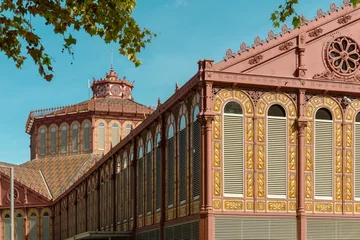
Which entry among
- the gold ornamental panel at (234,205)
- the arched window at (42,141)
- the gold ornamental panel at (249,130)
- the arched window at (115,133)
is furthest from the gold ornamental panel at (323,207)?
the arched window at (42,141)

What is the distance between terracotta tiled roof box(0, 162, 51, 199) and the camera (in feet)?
279

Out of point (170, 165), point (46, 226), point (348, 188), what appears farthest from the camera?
point (46, 226)

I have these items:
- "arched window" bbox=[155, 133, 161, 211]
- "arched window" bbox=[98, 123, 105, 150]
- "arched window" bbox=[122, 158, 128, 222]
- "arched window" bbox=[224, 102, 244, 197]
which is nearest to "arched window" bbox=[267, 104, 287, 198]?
"arched window" bbox=[224, 102, 244, 197]

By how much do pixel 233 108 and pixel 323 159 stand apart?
541 cm

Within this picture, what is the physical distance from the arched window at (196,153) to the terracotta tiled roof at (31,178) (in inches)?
2085

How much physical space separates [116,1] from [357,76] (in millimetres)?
23109

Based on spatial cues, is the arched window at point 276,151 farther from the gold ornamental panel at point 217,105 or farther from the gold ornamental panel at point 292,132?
the gold ornamental panel at point 217,105

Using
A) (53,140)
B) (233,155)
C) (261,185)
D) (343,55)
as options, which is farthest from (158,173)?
(53,140)

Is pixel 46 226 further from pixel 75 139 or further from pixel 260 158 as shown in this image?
pixel 260 158

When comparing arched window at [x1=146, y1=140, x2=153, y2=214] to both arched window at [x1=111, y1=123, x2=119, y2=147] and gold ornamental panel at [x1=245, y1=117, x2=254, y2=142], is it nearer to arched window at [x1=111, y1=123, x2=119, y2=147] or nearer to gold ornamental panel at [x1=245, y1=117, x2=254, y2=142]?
gold ornamental panel at [x1=245, y1=117, x2=254, y2=142]

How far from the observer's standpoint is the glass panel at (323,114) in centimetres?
3597

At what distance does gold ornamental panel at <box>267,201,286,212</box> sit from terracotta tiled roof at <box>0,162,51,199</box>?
54770mm

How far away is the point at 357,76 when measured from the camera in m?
37.1

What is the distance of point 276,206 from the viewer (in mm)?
34219
